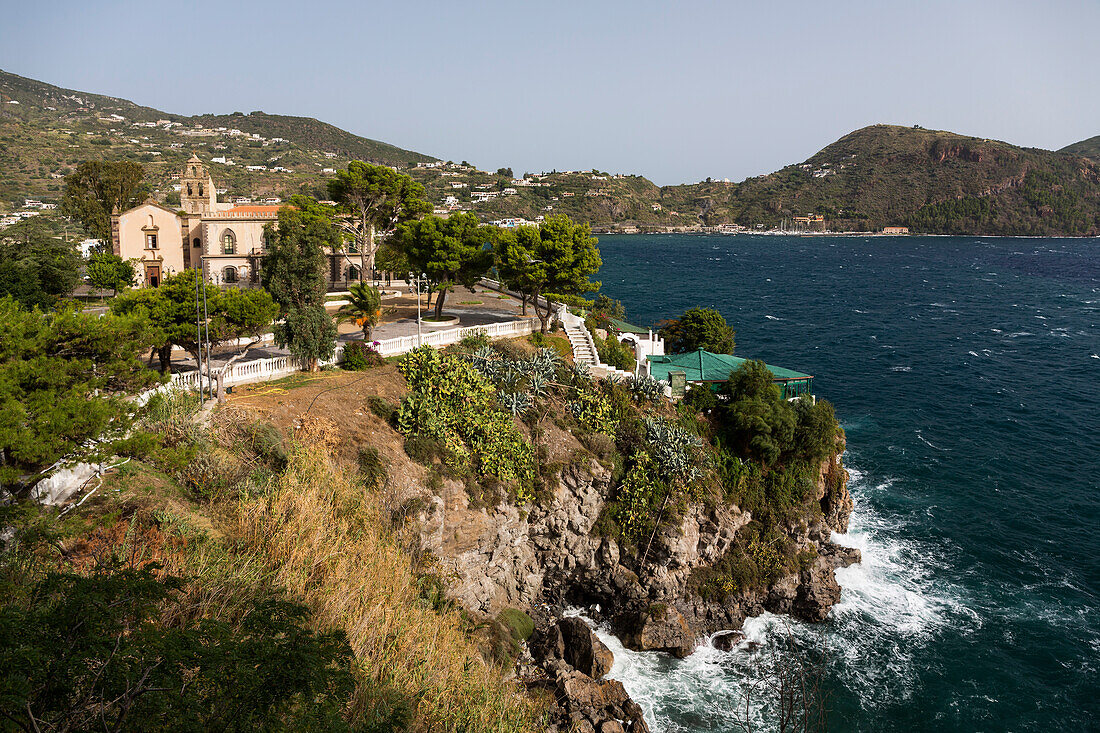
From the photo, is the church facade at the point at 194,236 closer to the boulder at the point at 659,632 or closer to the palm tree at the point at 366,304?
the palm tree at the point at 366,304

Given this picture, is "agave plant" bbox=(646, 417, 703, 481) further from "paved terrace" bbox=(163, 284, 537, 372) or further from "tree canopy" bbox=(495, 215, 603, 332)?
"paved terrace" bbox=(163, 284, 537, 372)

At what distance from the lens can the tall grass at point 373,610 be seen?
13797 millimetres

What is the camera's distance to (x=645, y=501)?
27.9m

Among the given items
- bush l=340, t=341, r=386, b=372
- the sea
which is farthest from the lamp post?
the sea

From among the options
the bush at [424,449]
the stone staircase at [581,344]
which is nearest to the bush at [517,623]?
the bush at [424,449]

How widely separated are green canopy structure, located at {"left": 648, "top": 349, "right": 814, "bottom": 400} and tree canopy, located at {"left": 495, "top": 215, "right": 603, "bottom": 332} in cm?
579

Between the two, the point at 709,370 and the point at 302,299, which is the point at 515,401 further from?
the point at 709,370

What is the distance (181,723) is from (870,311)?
9302 cm

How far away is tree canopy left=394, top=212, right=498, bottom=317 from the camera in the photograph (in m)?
38.7

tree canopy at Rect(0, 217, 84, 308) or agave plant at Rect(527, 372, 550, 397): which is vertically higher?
tree canopy at Rect(0, 217, 84, 308)

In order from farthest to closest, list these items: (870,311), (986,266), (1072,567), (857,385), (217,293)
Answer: (986,266) → (870,311) → (857,385) → (1072,567) → (217,293)

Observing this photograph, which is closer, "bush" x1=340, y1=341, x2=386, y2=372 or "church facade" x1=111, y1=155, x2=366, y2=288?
"bush" x1=340, y1=341, x2=386, y2=372

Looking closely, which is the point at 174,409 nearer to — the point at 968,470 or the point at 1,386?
the point at 1,386

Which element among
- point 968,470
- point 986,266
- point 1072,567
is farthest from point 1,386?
point 986,266
